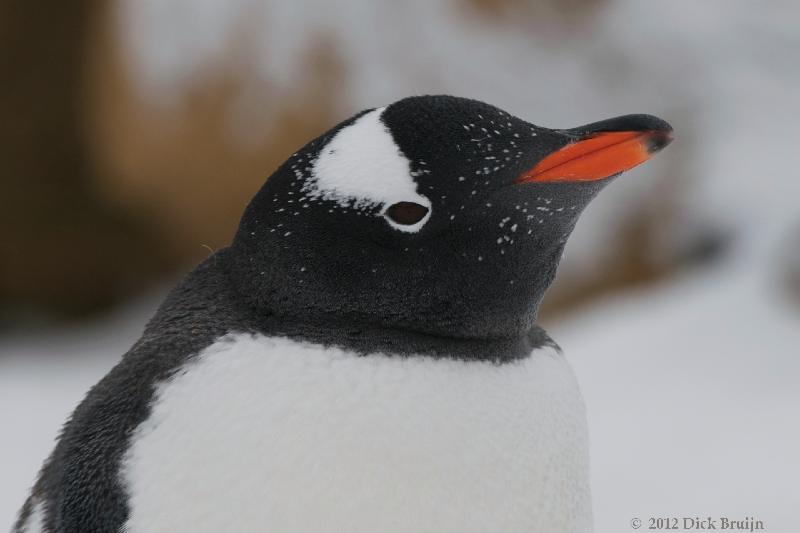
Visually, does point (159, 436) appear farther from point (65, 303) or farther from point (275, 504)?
point (65, 303)

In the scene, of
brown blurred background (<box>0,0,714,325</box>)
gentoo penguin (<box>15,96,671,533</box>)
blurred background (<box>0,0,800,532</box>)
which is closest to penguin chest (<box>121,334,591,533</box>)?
gentoo penguin (<box>15,96,671,533</box>)

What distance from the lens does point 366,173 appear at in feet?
3.36

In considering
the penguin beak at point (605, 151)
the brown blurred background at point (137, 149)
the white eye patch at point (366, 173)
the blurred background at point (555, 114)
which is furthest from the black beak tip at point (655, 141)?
the brown blurred background at point (137, 149)

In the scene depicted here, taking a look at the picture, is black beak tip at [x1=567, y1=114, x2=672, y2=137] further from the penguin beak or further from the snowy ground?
the snowy ground

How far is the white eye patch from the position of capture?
1.02 meters

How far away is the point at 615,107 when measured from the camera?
11.7 feet

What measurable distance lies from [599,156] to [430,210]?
174 mm

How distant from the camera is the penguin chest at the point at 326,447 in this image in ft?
3.30

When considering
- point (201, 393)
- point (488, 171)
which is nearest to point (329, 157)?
point (488, 171)

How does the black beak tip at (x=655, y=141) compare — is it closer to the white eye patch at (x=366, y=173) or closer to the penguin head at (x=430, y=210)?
the penguin head at (x=430, y=210)

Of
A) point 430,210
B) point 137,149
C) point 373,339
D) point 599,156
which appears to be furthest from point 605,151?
point 137,149

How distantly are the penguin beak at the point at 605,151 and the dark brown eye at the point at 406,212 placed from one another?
0.11 meters

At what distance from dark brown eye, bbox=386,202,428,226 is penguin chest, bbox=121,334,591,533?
0.14m

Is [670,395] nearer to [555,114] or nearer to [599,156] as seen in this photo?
[555,114]
